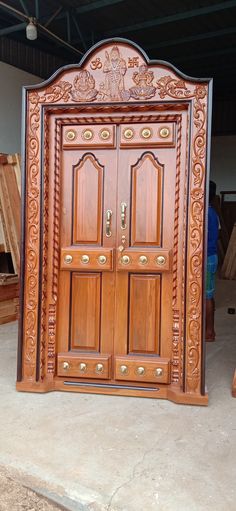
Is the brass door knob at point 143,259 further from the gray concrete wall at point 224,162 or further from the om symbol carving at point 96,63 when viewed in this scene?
the gray concrete wall at point 224,162

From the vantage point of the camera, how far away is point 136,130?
3.03m

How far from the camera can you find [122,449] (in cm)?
234

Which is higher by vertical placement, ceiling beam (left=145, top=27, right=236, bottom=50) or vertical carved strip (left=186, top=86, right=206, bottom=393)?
ceiling beam (left=145, top=27, right=236, bottom=50)

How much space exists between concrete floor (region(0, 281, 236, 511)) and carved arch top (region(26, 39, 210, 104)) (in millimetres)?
2049

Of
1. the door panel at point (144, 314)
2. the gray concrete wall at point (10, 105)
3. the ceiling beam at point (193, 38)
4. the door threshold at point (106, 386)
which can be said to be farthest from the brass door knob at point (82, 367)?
the ceiling beam at point (193, 38)

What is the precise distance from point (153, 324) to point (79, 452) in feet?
3.43

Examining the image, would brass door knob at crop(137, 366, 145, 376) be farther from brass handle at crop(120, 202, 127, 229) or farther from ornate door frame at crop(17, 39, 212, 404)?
brass handle at crop(120, 202, 127, 229)

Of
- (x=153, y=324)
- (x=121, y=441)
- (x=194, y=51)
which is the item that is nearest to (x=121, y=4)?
(x=194, y=51)

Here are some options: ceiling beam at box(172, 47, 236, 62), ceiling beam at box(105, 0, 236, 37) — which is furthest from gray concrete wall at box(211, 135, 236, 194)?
ceiling beam at box(105, 0, 236, 37)

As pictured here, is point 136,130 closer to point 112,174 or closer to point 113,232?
point 112,174

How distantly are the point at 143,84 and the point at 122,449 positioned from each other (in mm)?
2256

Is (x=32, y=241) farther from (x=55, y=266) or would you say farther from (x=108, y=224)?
(x=108, y=224)

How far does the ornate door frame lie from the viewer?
2.89 meters

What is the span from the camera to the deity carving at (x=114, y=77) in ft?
9.72
